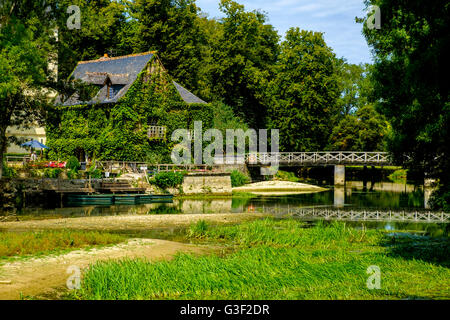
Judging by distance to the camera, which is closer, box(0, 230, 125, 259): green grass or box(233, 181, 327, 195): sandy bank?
box(0, 230, 125, 259): green grass

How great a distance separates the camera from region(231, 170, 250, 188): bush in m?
47.6

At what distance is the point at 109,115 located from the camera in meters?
45.5

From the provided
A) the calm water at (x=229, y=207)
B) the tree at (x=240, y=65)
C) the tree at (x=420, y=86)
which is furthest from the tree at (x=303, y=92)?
the tree at (x=420, y=86)

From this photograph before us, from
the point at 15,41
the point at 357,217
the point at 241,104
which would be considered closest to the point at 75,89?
the point at 15,41

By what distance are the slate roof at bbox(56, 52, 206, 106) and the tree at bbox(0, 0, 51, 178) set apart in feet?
46.5

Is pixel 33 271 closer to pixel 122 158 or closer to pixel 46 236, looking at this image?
pixel 46 236

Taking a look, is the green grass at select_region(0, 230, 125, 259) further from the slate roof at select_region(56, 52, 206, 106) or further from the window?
the window

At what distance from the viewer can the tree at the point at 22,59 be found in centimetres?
2658

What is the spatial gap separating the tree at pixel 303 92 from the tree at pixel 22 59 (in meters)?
31.6

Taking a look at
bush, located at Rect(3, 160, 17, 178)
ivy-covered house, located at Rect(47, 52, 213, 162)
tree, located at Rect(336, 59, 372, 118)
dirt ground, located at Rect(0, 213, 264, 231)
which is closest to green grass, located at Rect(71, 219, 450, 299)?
dirt ground, located at Rect(0, 213, 264, 231)

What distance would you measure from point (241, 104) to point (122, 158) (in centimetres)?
1982

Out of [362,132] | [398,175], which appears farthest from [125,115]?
[398,175]

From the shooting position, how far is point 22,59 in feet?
90.3

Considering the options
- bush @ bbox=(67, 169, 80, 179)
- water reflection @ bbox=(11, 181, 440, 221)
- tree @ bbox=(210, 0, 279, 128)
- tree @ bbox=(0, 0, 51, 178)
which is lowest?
water reflection @ bbox=(11, 181, 440, 221)
